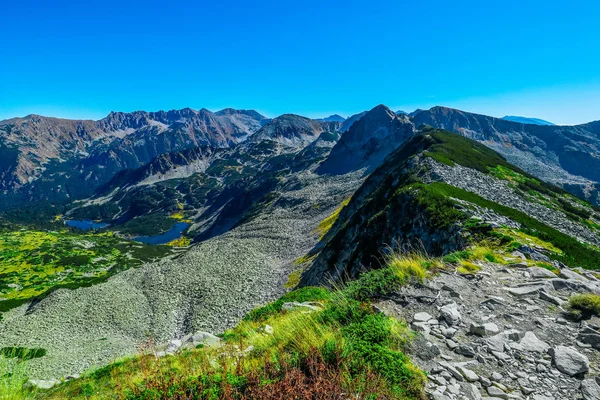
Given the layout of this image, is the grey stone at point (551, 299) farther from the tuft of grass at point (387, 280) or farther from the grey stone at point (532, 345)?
the tuft of grass at point (387, 280)

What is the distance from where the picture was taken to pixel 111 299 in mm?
54781

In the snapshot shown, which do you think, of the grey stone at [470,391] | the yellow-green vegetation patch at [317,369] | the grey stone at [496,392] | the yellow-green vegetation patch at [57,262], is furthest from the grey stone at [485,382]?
the yellow-green vegetation patch at [57,262]

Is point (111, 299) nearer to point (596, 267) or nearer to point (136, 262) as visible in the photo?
point (596, 267)

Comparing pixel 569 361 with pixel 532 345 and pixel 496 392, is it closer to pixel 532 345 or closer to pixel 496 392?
pixel 532 345

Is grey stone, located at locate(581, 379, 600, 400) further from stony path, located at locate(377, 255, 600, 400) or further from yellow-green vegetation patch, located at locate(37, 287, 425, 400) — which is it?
yellow-green vegetation patch, located at locate(37, 287, 425, 400)

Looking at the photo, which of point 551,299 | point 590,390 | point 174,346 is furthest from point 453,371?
point 174,346

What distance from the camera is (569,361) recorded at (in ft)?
19.2

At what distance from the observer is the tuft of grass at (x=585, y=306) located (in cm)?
760

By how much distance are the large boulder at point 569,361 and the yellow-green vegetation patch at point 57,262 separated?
4028 inches

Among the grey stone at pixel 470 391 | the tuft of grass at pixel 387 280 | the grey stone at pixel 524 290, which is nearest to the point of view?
the grey stone at pixel 470 391

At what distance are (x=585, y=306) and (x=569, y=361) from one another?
2833mm

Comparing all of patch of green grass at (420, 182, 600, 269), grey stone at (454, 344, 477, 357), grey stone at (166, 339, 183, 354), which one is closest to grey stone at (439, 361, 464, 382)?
grey stone at (454, 344, 477, 357)

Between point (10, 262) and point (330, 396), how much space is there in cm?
18472

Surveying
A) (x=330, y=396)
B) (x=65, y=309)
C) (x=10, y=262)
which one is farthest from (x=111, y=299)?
(x=10, y=262)
